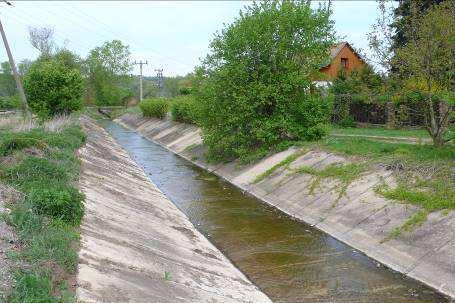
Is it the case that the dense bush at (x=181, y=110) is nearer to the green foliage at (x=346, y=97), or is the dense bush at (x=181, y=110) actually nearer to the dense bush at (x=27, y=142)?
the green foliage at (x=346, y=97)

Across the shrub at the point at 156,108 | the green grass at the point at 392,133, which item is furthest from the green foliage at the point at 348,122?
the shrub at the point at 156,108

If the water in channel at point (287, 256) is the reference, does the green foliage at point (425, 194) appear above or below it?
above

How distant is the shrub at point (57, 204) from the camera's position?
1191 cm

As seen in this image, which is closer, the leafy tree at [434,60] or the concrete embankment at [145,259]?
the concrete embankment at [145,259]

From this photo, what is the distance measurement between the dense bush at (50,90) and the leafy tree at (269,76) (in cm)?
1262

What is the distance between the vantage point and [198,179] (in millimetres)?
29094

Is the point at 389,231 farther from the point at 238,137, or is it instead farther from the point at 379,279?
the point at 238,137

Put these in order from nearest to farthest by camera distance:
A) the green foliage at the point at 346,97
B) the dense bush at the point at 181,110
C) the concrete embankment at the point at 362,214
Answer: the concrete embankment at the point at 362,214, the green foliage at the point at 346,97, the dense bush at the point at 181,110

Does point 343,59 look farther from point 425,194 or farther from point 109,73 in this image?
point 109,73

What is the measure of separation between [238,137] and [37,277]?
22511 mm

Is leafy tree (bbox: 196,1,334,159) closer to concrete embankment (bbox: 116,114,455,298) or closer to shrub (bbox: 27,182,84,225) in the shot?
concrete embankment (bbox: 116,114,455,298)

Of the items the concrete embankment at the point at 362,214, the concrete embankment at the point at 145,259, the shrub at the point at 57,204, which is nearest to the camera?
the concrete embankment at the point at 145,259

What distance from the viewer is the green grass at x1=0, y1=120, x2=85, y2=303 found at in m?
7.63

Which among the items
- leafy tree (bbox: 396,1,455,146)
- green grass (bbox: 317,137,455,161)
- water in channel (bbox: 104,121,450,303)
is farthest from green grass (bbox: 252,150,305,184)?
leafy tree (bbox: 396,1,455,146)
